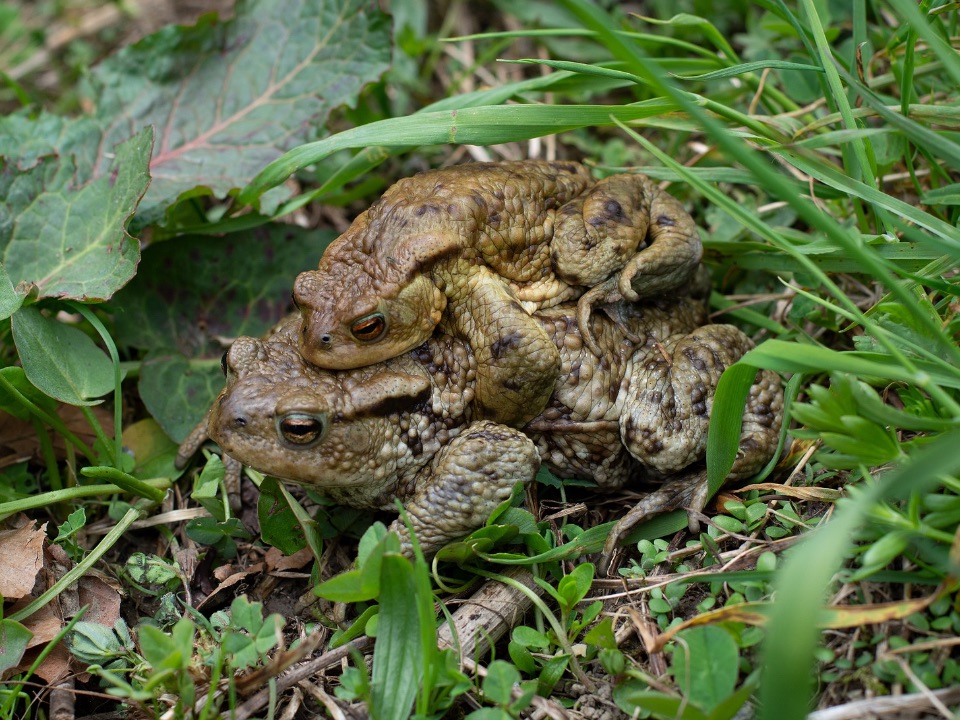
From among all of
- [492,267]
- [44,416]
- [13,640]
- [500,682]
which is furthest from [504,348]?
[13,640]

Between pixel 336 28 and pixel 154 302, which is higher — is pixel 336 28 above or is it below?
above

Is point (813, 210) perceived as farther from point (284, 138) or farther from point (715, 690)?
point (284, 138)

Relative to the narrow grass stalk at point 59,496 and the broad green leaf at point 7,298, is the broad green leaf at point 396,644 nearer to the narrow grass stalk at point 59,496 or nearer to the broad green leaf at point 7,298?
the narrow grass stalk at point 59,496

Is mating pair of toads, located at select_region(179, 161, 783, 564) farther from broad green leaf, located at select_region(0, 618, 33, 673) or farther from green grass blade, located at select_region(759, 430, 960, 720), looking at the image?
green grass blade, located at select_region(759, 430, 960, 720)

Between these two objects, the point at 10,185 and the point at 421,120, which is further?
the point at 10,185

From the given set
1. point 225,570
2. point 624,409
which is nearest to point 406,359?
point 624,409

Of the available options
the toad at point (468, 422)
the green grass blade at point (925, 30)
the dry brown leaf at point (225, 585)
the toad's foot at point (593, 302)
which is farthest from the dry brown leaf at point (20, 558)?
the green grass blade at point (925, 30)
